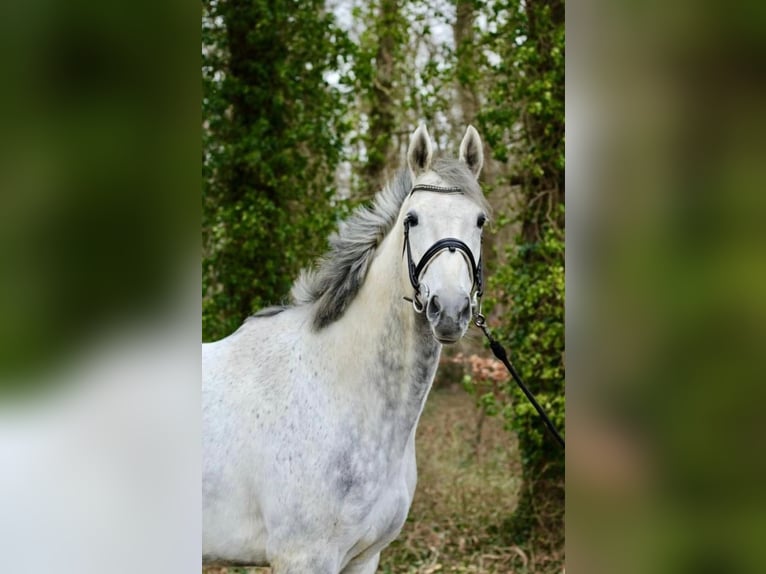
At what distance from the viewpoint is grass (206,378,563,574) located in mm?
4824

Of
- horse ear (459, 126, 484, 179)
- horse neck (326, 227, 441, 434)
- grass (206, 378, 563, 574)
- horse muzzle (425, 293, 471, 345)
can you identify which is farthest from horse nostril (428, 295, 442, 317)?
grass (206, 378, 563, 574)

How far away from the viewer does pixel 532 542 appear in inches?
192

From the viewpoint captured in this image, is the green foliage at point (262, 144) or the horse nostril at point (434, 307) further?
the green foliage at point (262, 144)

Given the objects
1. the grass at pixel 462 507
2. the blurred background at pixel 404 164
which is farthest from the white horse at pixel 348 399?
the grass at pixel 462 507

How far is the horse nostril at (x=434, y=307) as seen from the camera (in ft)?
6.64
